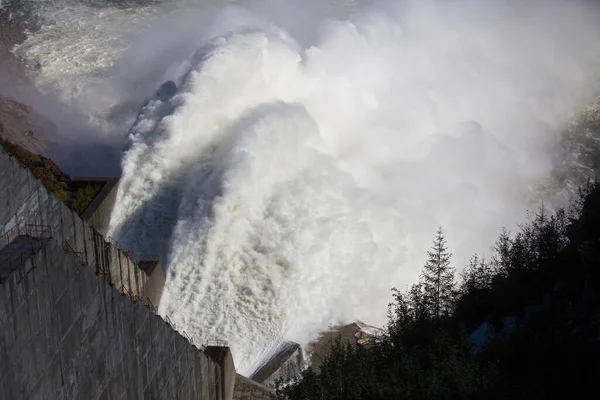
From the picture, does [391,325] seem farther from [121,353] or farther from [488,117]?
[488,117]

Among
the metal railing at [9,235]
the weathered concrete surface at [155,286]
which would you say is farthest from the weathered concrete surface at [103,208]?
the metal railing at [9,235]

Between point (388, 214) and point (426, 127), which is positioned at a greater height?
point (426, 127)

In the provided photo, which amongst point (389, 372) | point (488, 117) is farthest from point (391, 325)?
point (488, 117)

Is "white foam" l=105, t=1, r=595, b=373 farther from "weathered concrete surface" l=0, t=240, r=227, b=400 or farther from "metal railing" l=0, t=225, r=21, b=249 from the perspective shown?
"metal railing" l=0, t=225, r=21, b=249

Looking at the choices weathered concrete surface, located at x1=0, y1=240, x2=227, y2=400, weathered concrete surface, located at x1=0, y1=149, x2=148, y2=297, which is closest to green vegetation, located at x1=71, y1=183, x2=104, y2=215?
weathered concrete surface, located at x1=0, y1=149, x2=148, y2=297

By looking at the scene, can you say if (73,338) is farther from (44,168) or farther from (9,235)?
(44,168)

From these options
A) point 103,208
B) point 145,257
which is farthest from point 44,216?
point 103,208

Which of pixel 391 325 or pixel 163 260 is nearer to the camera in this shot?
pixel 391 325
